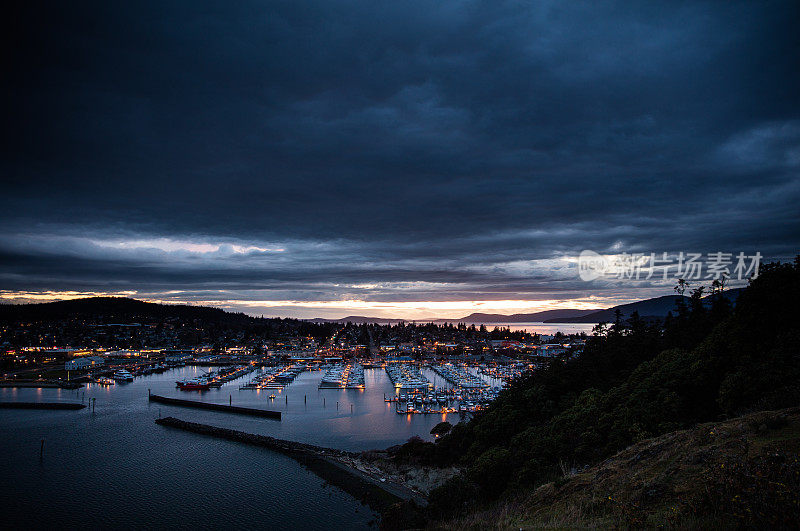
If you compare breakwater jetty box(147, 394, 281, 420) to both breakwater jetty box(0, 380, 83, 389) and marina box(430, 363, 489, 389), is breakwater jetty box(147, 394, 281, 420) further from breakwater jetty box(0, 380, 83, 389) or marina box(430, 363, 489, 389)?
marina box(430, 363, 489, 389)

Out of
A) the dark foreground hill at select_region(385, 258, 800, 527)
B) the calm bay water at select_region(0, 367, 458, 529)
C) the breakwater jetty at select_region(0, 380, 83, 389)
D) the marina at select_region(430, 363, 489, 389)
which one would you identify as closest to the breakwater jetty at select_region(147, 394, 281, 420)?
the calm bay water at select_region(0, 367, 458, 529)

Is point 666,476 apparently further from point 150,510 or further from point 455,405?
point 455,405

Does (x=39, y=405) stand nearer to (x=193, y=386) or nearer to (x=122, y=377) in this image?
(x=193, y=386)

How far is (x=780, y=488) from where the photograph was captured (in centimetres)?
502

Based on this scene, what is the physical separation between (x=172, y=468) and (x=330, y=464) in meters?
10.1

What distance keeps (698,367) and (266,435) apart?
30941 mm

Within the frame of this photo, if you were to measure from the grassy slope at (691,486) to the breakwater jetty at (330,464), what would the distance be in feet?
40.3

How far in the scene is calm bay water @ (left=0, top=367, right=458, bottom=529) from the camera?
20.1 meters

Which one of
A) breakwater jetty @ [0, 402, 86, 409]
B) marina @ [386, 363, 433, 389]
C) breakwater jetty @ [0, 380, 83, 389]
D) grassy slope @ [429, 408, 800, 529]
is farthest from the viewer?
marina @ [386, 363, 433, 389]

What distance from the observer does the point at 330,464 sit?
26.3m

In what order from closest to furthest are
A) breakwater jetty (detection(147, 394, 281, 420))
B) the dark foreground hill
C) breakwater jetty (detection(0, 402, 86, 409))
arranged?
the dark foreground hill, breakwater jetty (detection(147, 394, 281, 420)), breakwater jetty (detection(0, 402, 86, 409))

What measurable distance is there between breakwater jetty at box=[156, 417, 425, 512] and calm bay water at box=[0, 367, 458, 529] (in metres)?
0.65

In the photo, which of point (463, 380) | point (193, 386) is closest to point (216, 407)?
point (193, 386)

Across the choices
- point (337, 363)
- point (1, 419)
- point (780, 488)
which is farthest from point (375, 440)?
point (337, 363)
